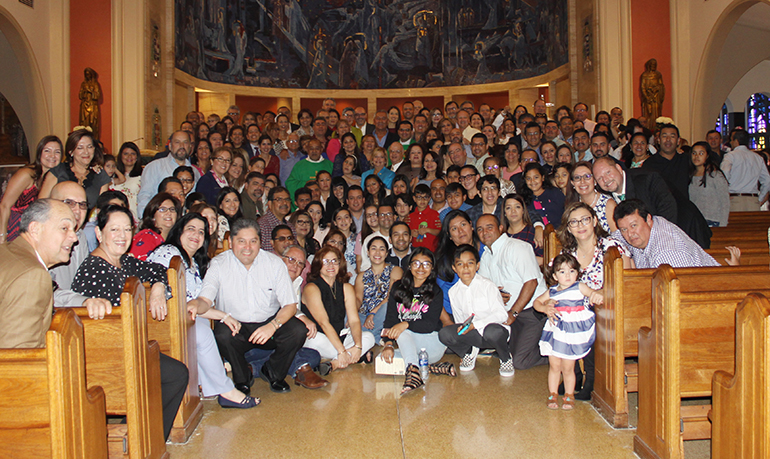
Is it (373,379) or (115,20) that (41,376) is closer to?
(373,379)

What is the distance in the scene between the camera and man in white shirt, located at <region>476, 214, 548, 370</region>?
16.4 ft

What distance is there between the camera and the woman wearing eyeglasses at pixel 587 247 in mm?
4262

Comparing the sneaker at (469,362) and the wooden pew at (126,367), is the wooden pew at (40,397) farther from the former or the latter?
the sneaker at (469,362)

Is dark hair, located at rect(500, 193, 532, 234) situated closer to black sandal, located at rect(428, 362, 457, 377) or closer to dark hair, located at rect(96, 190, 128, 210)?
black sandal, located at rect(428, 362, 457, 377)

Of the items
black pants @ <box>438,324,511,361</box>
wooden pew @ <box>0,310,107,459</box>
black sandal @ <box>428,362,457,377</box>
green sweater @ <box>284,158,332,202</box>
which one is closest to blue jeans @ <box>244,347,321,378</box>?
black sandal @ <box>428,362,457,377</box>

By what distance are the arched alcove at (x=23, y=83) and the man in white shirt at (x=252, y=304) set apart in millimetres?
9830

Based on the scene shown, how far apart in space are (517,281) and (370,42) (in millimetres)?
16694

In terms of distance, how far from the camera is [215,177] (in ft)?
22.8

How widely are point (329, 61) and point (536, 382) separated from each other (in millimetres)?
17527

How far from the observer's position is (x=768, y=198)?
363 inches

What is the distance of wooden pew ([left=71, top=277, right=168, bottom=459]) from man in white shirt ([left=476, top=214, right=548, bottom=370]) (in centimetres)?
308

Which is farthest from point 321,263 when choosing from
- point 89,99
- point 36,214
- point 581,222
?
point 89,99

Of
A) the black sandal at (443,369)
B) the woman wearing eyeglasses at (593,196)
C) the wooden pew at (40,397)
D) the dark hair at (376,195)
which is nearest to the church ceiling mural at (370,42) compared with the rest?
the dark hair at (376,195)

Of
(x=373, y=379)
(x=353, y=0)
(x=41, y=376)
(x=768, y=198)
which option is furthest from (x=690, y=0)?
(x=41, y=376)
